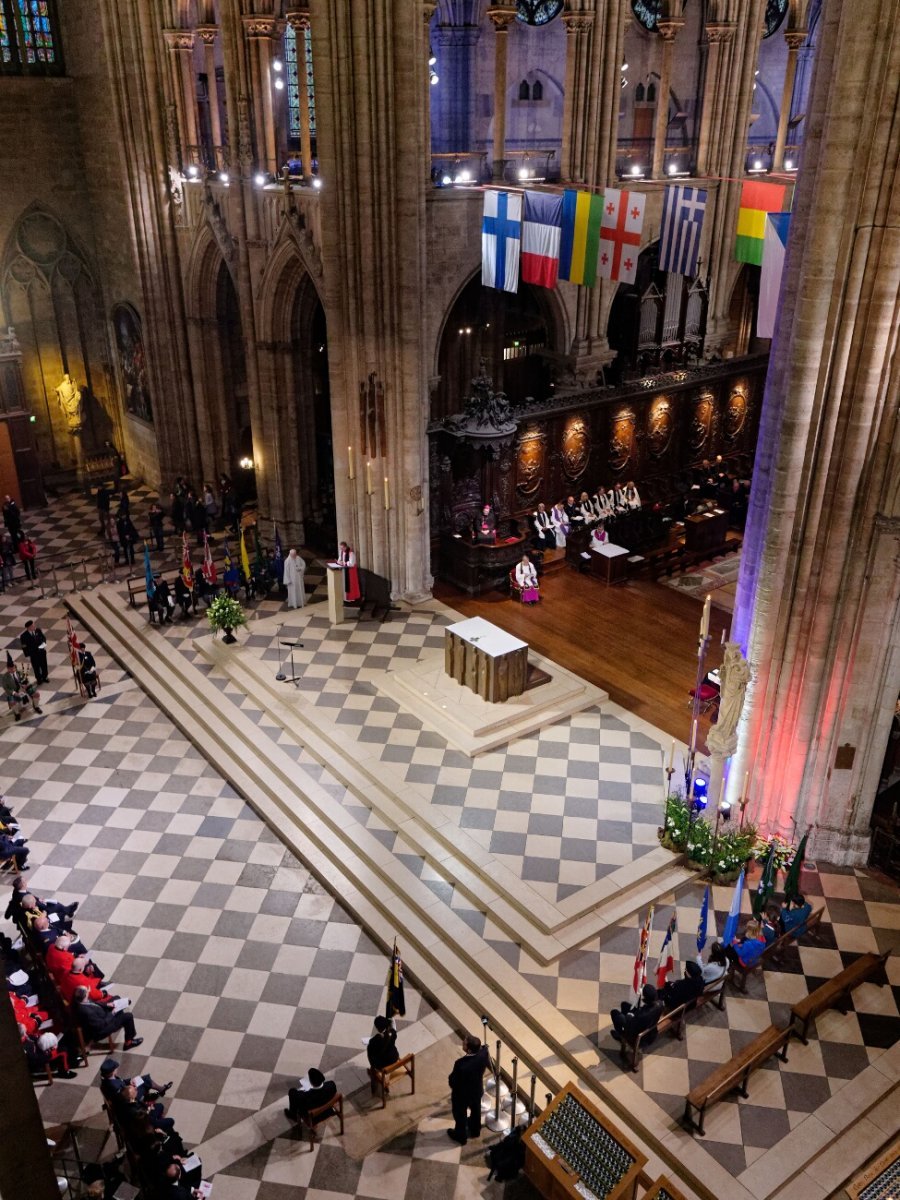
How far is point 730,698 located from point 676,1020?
162 inches

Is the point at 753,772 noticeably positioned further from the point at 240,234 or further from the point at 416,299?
the point at 240,234

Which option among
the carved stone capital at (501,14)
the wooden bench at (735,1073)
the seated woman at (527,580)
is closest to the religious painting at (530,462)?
the seated woman at (527,580)

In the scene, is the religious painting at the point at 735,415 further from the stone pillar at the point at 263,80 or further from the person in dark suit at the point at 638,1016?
the person in dark suit at the point at 638,1016

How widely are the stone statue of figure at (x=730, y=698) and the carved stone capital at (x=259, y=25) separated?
1597 centimetres

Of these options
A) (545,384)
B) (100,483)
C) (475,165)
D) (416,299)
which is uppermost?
(475,165)

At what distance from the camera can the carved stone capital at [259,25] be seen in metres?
20.6

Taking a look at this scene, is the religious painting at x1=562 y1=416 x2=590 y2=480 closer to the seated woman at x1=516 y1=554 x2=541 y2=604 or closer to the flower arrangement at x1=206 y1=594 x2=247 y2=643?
the seated woman at x1=516 y1=554 x2=541 y2=604

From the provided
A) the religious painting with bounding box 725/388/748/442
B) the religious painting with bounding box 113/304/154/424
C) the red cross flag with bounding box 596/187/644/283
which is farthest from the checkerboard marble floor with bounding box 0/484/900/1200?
the religious painting with bounding box 725/388/748/442

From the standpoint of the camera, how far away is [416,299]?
19.3 meters

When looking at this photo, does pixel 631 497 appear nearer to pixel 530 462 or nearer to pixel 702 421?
pixel 530 462

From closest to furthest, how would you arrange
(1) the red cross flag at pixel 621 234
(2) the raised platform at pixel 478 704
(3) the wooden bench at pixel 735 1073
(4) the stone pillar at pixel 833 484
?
(3) the wooden bench at pixel 735 1073, (4) the stone pillar at pixel 833 484, (1) the red cross flag at pixel 621 234, (2) the raised platform at pixel 478 704

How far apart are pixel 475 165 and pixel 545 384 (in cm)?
638

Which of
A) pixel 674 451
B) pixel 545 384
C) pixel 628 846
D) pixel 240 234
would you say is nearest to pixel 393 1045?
pixel 628 846

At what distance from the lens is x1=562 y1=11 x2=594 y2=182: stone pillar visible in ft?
71.3
